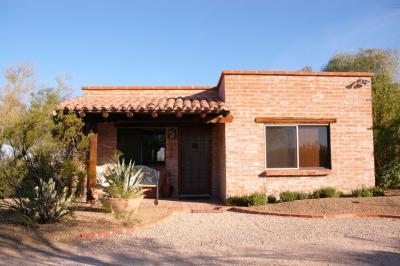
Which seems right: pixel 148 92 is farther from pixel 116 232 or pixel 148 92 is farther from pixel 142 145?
pixel 116 232

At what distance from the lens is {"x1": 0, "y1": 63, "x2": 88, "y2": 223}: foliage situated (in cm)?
689

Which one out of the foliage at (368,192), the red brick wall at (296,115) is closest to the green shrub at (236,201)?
the red brick wall at (296,115)

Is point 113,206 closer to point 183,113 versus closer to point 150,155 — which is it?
point 183,113

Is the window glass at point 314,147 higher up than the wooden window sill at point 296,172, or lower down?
higher up

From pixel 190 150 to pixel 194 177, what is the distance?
0.91 metres

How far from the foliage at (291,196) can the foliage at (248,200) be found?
537mm

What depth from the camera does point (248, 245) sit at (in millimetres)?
5773

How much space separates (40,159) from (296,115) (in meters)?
6.94

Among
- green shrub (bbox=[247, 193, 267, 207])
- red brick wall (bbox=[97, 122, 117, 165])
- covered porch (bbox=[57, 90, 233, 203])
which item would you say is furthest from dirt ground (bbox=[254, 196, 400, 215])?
red brick wall (bbox=[97, 122, 117, 165])

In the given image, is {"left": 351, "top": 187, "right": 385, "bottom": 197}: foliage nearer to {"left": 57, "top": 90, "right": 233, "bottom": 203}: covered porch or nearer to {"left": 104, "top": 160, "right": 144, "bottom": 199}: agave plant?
{"left": 57, "top": 90, "right": 233, "bottom": 203}: covered porch

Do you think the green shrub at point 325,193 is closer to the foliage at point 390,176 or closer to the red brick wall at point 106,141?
the foliage at point 390,176

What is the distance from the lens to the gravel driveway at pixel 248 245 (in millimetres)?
4996

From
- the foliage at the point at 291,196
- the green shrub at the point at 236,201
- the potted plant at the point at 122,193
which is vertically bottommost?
the green shrub at the point at 236,201

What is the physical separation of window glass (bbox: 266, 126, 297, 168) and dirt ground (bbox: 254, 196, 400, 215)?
1.44 m
